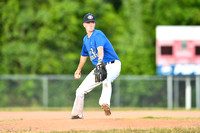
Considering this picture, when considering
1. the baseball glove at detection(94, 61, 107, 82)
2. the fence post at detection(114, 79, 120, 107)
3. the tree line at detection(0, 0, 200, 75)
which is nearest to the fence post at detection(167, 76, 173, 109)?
the fence post at detection(114, 79, 120, 107)

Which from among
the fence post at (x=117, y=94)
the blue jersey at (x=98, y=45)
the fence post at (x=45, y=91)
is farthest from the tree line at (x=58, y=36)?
the blue jersey at (x=98, y=45)

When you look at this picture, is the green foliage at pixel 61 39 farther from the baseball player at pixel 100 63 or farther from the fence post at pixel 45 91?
the baseball player at pixel 100 63

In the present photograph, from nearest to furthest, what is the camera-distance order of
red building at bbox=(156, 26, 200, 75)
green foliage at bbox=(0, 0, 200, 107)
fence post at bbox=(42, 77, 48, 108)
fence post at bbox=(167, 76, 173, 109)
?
red building at bbox=(156, 26, 200, 75) → fence post at bbox=(42, 77, 48, 108) → fence post at bbox=(167, 76, 173, 109) → green foliage at bbox=(0, 0, 200, 107)

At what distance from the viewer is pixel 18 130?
326 inches

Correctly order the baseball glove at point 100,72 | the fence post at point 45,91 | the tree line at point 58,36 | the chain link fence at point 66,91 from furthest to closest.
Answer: the tree line at point 58,36 → the chain link fence at point 66,91 → the fence post at point 45,91 → the baseball glove at point 100,72

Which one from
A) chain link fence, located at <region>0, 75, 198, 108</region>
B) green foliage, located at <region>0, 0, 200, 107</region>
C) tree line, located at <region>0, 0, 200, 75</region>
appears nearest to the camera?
chain link fence, located at <region>0, 75, 198, 108</region>

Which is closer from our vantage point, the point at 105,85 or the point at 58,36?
the point at 105,85

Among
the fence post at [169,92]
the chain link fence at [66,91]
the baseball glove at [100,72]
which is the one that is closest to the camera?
the baseball glove at [100,72]

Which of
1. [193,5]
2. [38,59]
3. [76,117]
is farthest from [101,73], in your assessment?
[193,5]

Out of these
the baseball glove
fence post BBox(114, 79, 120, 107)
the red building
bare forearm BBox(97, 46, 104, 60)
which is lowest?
fence post BBox(114, 79, 120, 107)

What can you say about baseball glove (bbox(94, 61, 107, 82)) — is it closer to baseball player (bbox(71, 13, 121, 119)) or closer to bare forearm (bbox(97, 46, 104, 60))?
baseball player (bbox(71, 13, 121, 119))

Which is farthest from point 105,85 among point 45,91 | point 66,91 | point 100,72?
point 66,91

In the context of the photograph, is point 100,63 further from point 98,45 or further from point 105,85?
point 105,85

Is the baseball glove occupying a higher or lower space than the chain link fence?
higher
